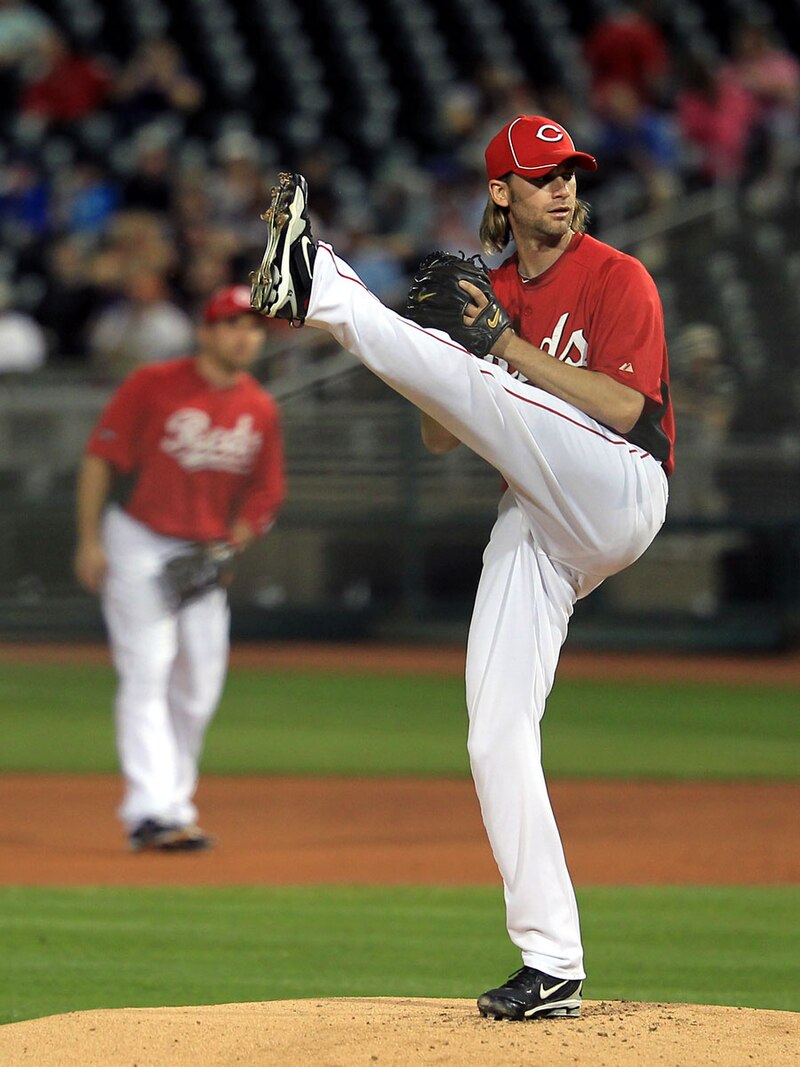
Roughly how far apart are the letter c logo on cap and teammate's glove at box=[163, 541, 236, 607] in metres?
3.43

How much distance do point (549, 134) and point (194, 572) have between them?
3.52 m

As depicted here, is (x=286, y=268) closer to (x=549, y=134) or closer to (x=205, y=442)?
(x=549, y=134)

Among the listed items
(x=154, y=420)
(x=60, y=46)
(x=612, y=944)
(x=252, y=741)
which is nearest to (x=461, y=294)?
(x=612, y=944)

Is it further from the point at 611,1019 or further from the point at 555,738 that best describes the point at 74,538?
the point at 611,1019

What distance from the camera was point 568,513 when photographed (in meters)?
4.20

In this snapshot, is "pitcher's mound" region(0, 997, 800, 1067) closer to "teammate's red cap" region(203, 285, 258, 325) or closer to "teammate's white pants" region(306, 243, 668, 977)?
"teammate's white pants" region(306, 243, 668, 977)

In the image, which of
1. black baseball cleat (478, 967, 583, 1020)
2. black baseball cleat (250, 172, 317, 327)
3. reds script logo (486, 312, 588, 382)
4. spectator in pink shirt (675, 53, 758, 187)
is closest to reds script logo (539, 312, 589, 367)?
reds script logo (486, 312, 588, 382)

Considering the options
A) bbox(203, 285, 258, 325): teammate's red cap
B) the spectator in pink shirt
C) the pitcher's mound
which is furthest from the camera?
the spectator in pink shirt

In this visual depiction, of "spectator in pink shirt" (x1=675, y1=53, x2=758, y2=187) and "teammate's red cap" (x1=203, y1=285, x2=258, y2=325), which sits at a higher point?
"spectator in pink shirt" (x1=675, y1=53, x2=758, y2=187)

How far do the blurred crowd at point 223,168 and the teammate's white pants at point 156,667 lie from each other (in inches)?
272

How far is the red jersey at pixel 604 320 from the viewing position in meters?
4.22

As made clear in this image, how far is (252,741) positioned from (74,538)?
4.21 m

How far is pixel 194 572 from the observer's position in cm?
745

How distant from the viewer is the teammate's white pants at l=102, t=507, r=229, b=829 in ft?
24.3
